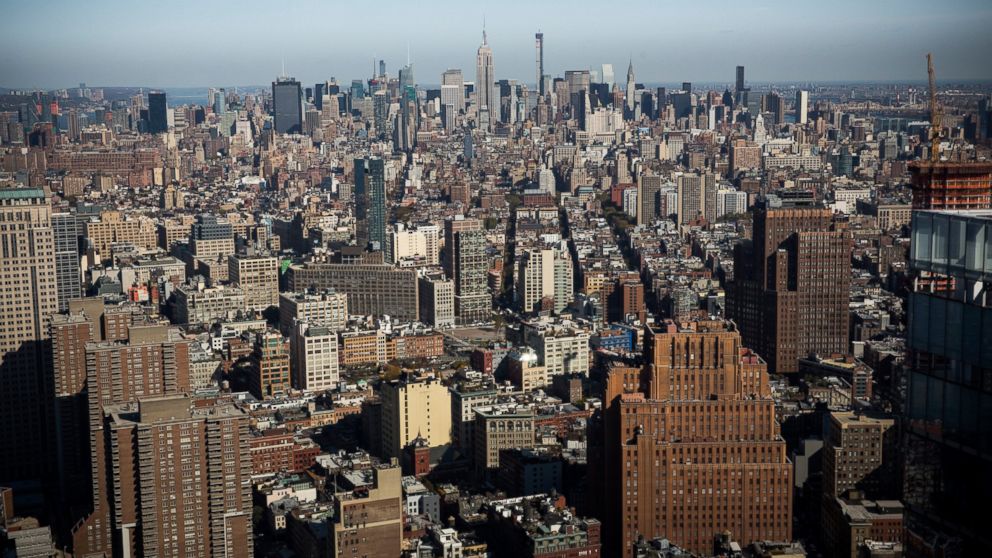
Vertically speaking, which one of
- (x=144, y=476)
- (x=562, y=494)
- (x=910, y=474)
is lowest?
(x=562, y=494)

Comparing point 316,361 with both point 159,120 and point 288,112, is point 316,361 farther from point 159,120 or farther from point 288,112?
point 288,112

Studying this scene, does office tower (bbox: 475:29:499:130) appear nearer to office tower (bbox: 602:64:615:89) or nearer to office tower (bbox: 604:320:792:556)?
office tower (bbox: 602:64:615:89)

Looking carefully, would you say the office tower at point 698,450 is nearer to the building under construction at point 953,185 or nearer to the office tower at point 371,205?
the building under construction at point 953,185

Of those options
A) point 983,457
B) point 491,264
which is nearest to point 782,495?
point 983,457

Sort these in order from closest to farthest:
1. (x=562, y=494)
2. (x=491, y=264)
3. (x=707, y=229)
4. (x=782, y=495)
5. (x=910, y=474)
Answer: (x=910, y=474), (x=782, y=495), (x=562, y=494), (x=491, y=264), (x=707, y=229)

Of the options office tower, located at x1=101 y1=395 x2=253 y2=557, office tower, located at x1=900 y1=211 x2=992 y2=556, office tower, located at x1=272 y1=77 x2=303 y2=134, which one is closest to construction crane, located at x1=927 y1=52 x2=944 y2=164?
office tower, located at x1=900 y1=211 x2=992 y2=556

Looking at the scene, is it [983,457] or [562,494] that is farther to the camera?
[562,494]

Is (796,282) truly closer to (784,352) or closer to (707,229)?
(784,352)

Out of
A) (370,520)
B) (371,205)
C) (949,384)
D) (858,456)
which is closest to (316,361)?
(370,520)
